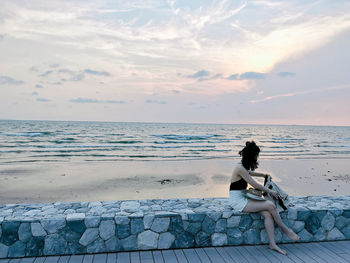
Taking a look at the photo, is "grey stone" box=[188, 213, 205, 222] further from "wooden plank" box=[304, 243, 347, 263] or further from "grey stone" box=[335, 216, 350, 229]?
"grey stone" box=[335, 216, 350, 229]

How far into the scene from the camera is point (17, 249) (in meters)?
3.89

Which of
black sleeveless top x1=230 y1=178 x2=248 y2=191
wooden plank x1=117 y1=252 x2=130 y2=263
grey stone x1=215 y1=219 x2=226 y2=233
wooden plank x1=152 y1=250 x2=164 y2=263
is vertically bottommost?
wooden plank x1=117 y1=252 x2=130 y2=263

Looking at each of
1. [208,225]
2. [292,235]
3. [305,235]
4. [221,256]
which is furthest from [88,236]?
[305,235]

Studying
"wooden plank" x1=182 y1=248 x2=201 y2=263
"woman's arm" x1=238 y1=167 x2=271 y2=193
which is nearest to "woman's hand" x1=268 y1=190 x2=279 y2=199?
"woman's arm" x1=238 y1=167 x2=271 y2=193

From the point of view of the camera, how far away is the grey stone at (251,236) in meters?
4.49

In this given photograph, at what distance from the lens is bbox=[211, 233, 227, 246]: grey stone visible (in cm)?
439

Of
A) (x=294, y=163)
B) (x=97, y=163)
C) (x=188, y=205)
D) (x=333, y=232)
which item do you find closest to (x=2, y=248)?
(x=188, y=205)

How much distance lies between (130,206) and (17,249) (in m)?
1.62

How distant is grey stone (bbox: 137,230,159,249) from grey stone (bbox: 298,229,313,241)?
222 centimetres

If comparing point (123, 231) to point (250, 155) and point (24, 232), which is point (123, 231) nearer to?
point (24, 232)

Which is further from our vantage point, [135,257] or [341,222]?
[341,222]

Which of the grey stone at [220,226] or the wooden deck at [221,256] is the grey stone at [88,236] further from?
the grey stone at [220,226]

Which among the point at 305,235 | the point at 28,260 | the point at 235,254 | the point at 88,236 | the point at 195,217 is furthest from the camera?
the point at 305,235

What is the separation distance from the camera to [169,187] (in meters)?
10.4
